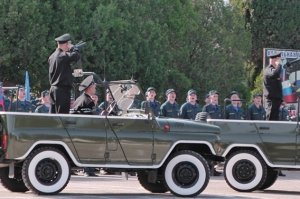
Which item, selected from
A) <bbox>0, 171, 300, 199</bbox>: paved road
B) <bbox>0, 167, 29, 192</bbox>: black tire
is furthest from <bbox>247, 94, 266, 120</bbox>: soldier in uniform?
<bbox>0, 167, 29, 192</bbox>: black tire

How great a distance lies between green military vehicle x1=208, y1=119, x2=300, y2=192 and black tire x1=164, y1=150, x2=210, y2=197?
164 cm


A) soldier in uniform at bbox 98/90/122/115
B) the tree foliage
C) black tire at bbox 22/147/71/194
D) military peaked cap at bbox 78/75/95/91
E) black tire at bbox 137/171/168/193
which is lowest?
black tire at bbox 137/171/168/193

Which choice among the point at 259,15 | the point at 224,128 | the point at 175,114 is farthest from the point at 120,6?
the point at 224,128

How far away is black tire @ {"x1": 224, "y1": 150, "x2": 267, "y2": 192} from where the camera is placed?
15617 millimetres

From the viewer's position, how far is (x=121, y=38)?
47.1 m

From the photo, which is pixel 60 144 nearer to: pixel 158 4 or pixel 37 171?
pixel 37 171

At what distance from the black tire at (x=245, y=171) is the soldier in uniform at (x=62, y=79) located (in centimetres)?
356

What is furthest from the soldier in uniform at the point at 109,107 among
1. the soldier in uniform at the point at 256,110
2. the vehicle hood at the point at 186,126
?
the soldier in uniform at the point at 256,110

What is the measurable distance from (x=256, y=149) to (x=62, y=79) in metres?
4.02

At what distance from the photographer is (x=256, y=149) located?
1568cm

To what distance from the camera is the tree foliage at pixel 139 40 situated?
137 feet

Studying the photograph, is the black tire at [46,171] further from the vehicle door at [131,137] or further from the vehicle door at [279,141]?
the vehicle door at [279,141]

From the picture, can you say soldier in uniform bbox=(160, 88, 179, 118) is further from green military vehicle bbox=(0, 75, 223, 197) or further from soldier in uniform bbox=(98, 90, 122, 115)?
soldier in uniform bbox=(98, 90, 122, 115)

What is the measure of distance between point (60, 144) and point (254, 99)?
6.85 meters
